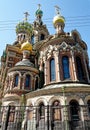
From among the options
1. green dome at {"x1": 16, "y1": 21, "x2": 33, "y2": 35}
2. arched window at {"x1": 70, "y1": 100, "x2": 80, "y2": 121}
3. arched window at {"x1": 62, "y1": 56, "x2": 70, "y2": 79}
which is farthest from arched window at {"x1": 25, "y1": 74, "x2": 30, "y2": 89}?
green dome at {"x1": 16, "y1": 21, "x2": 33, "y2": 35}

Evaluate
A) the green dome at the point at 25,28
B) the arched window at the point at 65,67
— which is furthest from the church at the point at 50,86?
the green dome at the point at 25,28

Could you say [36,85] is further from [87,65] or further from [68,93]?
[87,65]

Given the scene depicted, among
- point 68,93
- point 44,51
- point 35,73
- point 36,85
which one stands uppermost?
point 44,51

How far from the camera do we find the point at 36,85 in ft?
60.1

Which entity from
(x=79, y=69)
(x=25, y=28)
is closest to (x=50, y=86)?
(x=79, y=69)

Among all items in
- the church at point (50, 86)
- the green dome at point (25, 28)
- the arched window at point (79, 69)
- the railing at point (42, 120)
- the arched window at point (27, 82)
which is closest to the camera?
the railing at point (42, 120)

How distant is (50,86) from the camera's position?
16.2 metres

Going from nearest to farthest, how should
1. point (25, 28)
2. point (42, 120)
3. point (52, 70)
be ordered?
1. point (42, 120)
2. point (52, 70)
3. point (25, 28)

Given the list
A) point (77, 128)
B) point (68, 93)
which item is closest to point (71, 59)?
point (68, 93)

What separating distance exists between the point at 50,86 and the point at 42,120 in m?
3.84

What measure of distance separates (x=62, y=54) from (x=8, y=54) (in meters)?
7.91

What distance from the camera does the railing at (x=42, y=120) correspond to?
12.6 metres

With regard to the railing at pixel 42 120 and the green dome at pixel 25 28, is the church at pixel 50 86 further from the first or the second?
the green dome at pixel 25 28

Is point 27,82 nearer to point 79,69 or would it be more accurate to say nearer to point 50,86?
point 50,86
